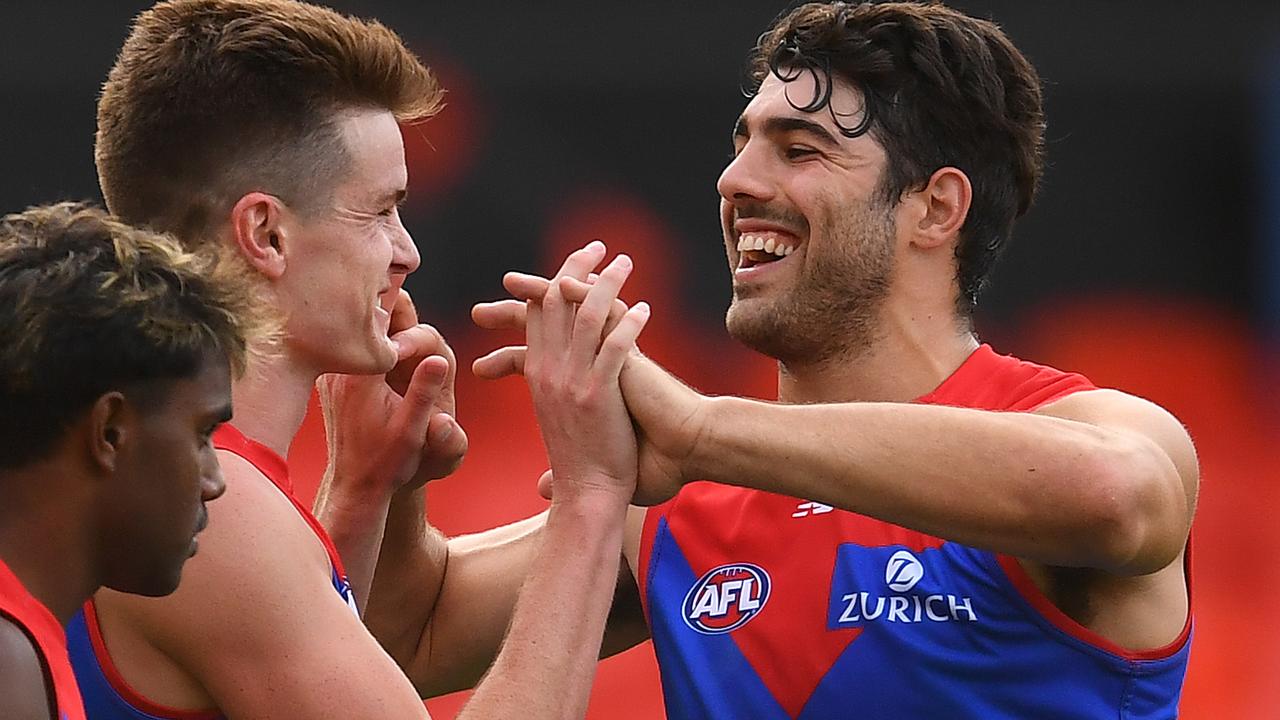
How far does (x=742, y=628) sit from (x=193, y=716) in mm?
1030

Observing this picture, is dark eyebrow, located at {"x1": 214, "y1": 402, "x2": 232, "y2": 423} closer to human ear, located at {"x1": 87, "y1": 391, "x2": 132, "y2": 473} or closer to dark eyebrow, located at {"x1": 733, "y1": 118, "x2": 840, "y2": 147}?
human ear, located at {"x1": 87, "y1": 391, "x2": 132, "y2": 473}

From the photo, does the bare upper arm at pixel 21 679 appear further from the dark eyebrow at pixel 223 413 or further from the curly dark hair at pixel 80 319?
the dark eyebrow at pixel 223 413

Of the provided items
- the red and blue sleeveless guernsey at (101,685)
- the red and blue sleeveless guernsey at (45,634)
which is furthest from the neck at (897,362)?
the red and blue sleeveless guernsey at (45,634)

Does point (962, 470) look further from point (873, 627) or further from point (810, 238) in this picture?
point (810, 238)

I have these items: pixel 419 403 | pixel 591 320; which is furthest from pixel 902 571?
pixel 419 403

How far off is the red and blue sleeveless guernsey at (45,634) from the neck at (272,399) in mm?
807

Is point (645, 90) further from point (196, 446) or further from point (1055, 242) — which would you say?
point (196, 446)

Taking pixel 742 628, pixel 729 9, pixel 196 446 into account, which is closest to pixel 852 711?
pixel 742 628

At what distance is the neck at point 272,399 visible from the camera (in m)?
2.94

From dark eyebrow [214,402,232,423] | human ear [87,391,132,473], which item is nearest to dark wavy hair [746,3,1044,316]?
dark eyebrow [214,402,232,423]

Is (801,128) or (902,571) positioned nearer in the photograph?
(902,571)

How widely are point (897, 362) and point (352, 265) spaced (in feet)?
3.68

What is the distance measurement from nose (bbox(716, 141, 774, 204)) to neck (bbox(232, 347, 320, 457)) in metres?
0.97

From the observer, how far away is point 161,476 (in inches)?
87.3
